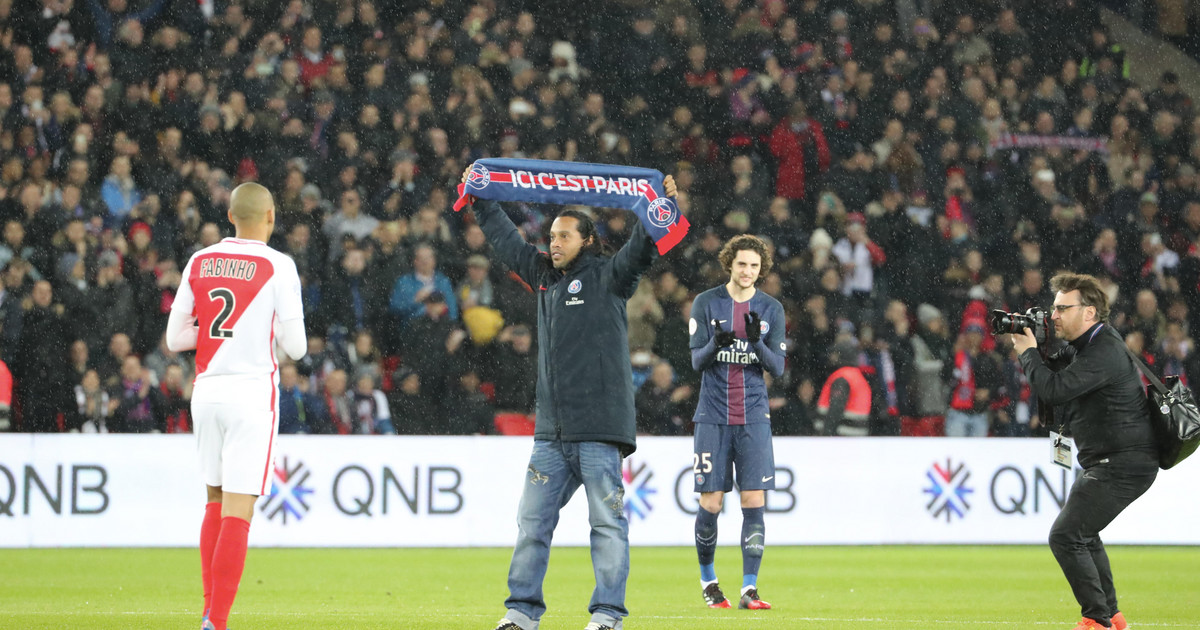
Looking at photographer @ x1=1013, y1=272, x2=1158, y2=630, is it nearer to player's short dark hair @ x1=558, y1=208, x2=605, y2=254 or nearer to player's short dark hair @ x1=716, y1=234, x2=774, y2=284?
player's short dark hair @ x1=558, y1=208, x2=605, y2=254

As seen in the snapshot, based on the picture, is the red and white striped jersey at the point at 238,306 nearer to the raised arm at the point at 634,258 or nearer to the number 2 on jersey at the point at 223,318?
the number 2 on jersey at the point at 223,318

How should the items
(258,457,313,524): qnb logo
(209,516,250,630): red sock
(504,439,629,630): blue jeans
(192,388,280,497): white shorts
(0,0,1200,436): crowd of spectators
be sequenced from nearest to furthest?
(209,516,250,630): red sock → (192,388,280,497): white shorts → (504,439,629,630): blue jeans → (258,457,313,524): qnb logo → (0,0,1200,436): crowd of spectators

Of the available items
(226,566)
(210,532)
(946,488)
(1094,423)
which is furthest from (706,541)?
(946,488)

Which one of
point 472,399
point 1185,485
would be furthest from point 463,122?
point 1185,485

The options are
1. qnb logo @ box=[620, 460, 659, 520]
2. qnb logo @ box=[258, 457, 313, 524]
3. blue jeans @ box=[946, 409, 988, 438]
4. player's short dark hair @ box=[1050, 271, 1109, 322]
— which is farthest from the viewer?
blue jeans @ box=[946, 409, 988, 438]

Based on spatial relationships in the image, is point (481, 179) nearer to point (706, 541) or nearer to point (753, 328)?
point (753, 328)

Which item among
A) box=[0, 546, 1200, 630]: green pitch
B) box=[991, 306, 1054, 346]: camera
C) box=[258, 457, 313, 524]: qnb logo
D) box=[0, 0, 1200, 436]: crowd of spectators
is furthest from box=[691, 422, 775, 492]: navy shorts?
box=[0, 0, 1200, 436]: crowd of spectators

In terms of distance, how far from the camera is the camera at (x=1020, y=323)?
23.4 ft

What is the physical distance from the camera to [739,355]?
30.7 feet

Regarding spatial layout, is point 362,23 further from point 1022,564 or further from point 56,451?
point 1022,564

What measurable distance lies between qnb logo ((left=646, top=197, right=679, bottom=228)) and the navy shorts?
310 centimetres

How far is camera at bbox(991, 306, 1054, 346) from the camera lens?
7.14m

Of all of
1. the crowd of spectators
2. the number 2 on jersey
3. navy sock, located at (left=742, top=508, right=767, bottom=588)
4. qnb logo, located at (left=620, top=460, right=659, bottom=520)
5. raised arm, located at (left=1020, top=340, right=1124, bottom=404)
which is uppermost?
the crowd of spectators

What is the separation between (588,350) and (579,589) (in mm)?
4061
